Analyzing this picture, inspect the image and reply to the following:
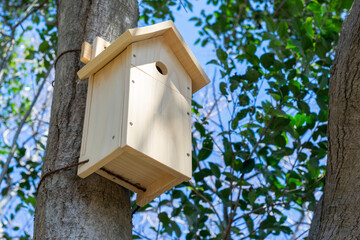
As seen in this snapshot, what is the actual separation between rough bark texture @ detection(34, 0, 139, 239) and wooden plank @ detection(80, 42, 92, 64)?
112mm

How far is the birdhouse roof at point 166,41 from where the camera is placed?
2.28 metres

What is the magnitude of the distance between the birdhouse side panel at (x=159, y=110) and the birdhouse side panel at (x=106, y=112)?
0.15 feet

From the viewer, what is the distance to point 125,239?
6.72 feet

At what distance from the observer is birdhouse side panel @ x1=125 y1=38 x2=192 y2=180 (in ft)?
6.73

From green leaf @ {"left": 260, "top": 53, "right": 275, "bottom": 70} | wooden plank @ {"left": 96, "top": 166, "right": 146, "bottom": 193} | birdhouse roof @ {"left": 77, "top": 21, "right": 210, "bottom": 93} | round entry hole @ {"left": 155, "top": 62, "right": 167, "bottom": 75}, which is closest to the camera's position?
wooden plank @ {"left": 96, "top": 166, "right": 146, "bottom": 193}

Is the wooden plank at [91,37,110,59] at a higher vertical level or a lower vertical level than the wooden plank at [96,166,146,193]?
higher

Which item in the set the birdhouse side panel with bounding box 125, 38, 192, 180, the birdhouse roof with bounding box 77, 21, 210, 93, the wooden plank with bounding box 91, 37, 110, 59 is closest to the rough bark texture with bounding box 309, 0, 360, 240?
the birdhouse side panel with bounding box 125, 38, 192, 180

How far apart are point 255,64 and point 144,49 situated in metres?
1.08

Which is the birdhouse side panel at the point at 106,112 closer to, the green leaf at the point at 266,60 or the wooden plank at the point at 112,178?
the wooden plank at the point at 112,178

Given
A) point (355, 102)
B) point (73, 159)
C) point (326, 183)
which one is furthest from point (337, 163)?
point (73, 159)

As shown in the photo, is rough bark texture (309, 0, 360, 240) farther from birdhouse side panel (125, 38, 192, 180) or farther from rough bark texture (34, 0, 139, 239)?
rough bark texture (34, 0, 139, 239)

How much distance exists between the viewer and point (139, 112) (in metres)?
2.09

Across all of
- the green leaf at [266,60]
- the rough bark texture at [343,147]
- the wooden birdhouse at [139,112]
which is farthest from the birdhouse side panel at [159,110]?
the green leaf at [266,60]

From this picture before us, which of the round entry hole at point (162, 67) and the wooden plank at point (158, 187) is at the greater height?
the round entry hole at point (162, 67)
